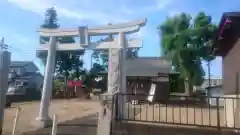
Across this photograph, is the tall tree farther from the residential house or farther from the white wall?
the residential house

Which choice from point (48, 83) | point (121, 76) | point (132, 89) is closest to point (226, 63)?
point (121, 76)

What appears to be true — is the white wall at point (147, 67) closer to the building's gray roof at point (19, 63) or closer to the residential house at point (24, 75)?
the residential house at point (24, 75)

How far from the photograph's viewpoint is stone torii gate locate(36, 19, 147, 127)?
1188cm

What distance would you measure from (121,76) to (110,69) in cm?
62

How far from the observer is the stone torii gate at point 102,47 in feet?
39.0

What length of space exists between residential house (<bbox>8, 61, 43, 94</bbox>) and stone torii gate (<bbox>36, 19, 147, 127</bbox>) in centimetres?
2900

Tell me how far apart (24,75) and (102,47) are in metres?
36.5

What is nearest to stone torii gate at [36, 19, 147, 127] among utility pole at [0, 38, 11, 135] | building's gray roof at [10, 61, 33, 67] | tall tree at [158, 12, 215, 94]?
utility pole at [0, 38, 11, 135]

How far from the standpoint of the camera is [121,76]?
1194 cm

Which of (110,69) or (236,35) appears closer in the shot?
(236,35)

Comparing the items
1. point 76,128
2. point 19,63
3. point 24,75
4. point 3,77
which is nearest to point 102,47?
point 76,128

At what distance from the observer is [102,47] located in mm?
13906

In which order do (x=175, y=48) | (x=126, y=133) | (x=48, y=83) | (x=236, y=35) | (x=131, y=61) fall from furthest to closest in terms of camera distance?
(x=131, y=61) → (x=175, y=48) → (x=48, y=83) → (x=236, y=35) → (x=126, y=133)

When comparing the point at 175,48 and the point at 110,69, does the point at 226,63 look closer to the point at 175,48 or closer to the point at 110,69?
the point at 110,69
